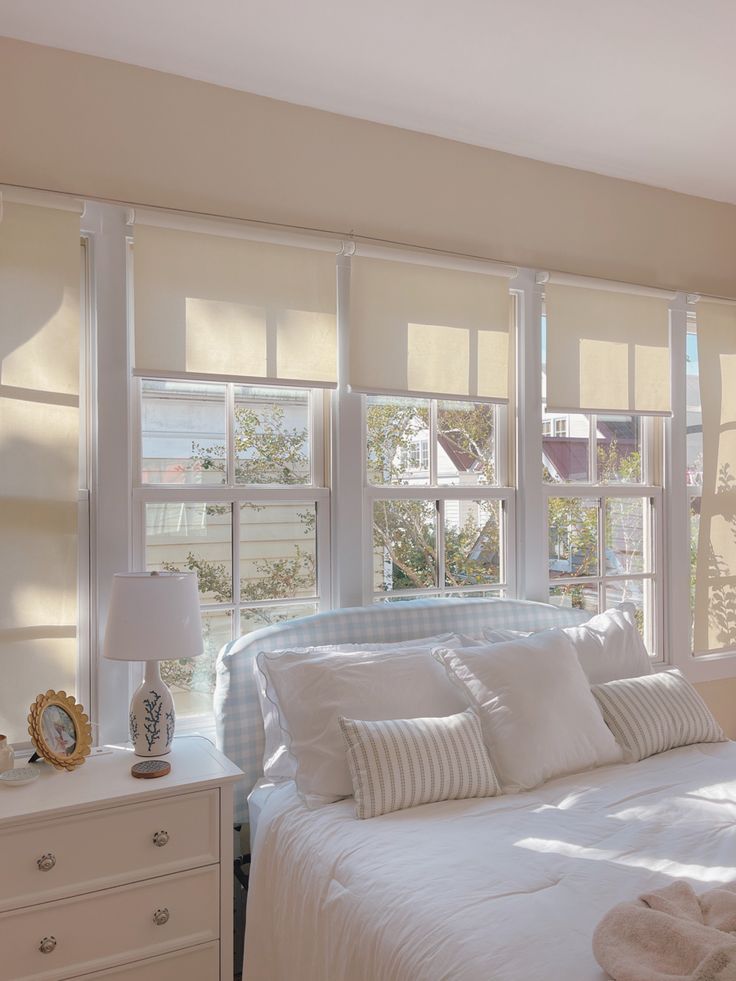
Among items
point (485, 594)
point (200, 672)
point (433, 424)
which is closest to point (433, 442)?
point (433, 424)

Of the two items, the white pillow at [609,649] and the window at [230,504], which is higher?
the window at [230,504]

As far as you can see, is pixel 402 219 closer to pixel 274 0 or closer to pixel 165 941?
pixel 274 0

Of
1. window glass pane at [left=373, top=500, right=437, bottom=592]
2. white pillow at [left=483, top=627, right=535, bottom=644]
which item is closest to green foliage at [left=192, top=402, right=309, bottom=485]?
window glass pane at [left=373, top=500, right=437, bottom=592]

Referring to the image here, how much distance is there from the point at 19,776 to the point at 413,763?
1023 millimetres


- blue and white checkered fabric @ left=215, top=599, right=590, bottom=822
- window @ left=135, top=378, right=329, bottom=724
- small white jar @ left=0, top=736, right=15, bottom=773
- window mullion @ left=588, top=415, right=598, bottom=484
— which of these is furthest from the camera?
window mullion @ left=588, top=415, right=598, bottom=484

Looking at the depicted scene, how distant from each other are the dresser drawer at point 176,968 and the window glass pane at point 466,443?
1.77m

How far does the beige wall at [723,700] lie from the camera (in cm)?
369

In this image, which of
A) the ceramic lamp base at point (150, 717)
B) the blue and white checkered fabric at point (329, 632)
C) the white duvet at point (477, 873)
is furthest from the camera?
the blue and white checkered fabric at point (329, 632)

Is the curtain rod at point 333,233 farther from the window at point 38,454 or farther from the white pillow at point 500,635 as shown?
the white pillow at point 500,635

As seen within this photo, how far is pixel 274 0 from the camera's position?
2.20 metres

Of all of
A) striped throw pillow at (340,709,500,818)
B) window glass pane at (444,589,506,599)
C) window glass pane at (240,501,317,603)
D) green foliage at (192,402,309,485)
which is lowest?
striped throw pillow at (340,709,500,818)

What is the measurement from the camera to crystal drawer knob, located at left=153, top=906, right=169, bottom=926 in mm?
2010

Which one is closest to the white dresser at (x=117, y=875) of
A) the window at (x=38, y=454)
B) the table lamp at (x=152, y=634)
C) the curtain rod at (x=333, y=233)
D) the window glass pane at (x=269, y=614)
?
the table lamp at (x=152, y=634)

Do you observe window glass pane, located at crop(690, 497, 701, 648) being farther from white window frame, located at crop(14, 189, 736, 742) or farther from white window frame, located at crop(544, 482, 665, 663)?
white window frame, located at crop(544, 482, 665, 663)
